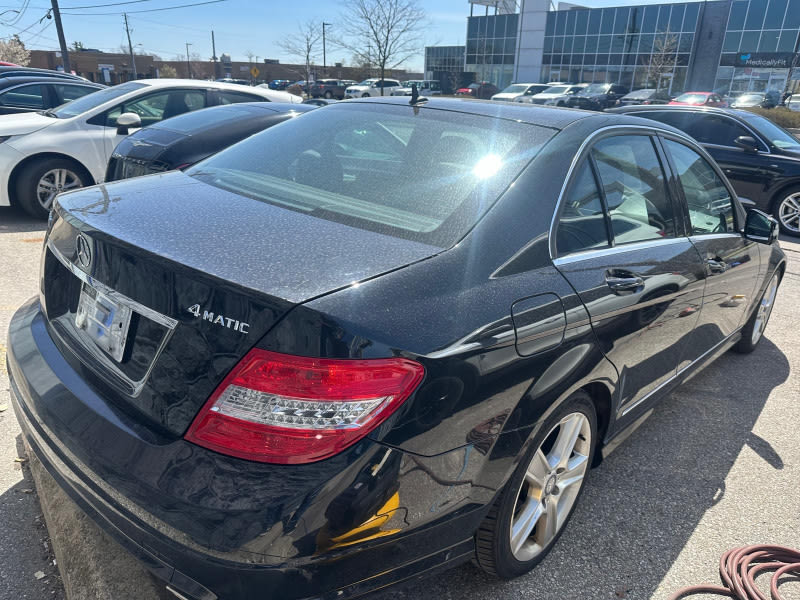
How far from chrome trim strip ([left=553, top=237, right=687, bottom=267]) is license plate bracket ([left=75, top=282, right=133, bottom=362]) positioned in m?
1.34

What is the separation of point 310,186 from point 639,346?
4.79 feet

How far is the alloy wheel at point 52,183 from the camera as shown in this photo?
6.78 metres

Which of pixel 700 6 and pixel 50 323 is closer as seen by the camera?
pixel 50 323

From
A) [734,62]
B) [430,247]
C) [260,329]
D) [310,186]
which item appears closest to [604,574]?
[430,247]

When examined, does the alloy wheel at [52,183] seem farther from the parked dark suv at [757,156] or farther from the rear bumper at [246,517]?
the parked dark suv at [757,156]

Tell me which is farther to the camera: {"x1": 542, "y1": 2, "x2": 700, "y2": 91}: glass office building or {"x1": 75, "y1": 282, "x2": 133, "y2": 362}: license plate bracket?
{"x1": 542, "y1": 2, "x2": 700, "y2": 91}: glass office building

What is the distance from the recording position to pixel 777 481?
2953 mm

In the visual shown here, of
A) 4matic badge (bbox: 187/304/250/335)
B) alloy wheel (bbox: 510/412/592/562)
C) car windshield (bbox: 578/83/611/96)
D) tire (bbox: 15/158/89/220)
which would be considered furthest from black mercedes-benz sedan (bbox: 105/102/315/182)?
car windshield (bbox: 578/83/611/96)

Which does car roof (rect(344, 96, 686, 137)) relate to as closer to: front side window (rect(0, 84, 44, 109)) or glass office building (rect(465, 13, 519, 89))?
front side window (rect(0, 84, 44, 109))

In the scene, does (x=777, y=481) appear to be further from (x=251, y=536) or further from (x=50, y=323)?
(x=50, y=323)

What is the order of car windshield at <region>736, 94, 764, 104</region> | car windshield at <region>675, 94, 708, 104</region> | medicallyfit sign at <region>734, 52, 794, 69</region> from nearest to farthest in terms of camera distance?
car windshield at <region>675, 94, 708, 104</region>
car windshield at <region>736, 94, 764, 104</region>
medicallyfit sign at <region>734, 52, 794, 69</region>

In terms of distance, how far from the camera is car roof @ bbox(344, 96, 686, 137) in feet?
8.00

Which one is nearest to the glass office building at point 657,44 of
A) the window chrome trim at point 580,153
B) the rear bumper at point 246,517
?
the window chrome trim at point 580,153

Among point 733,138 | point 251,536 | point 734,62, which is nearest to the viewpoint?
point 251,536
